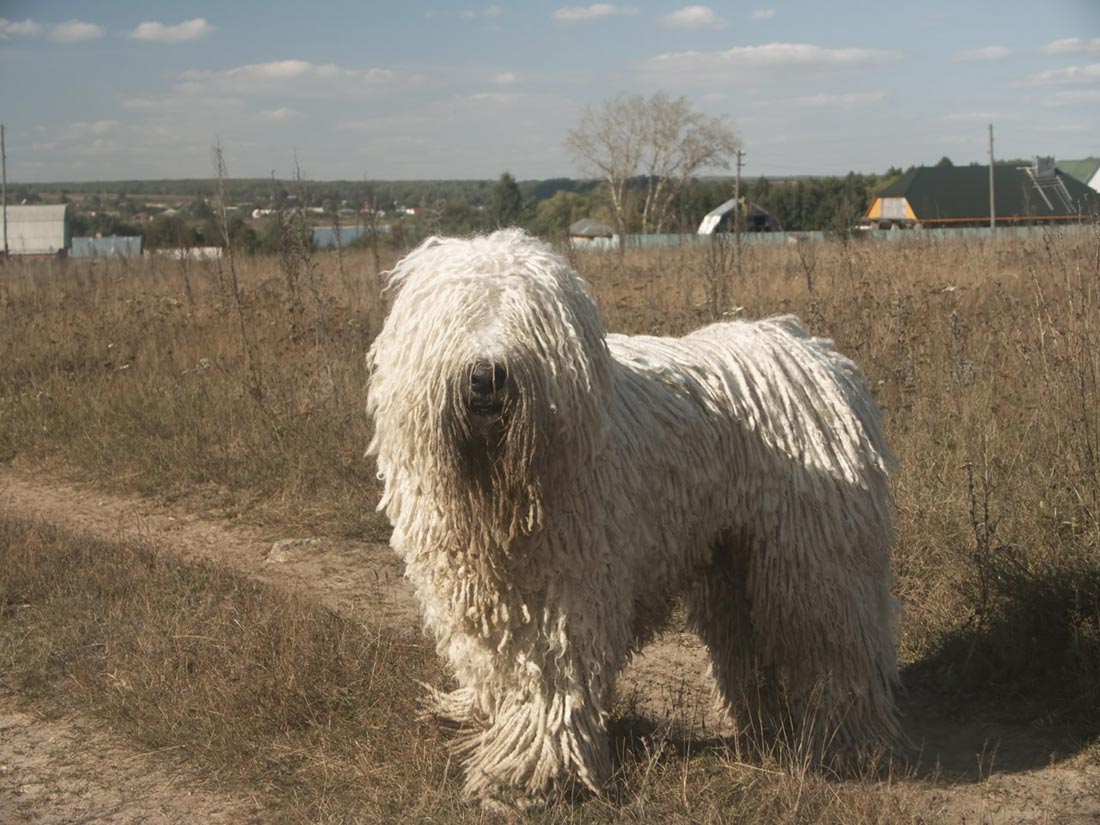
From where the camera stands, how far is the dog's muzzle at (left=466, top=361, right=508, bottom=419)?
138 inches

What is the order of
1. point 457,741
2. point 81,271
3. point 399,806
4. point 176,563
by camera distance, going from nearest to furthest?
point 399,806 → point 457,741 → point 176,563 → point 81,271

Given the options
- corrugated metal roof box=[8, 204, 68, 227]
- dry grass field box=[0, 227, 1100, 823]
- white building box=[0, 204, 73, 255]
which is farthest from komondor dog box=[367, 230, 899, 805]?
corrugated metal roof box=[8, 204, 68, 227]

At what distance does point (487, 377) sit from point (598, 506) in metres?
0.69

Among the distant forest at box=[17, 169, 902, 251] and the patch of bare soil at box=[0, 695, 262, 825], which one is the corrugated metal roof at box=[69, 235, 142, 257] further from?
the patch of bare soil at box=[0, 695, 262, 825]

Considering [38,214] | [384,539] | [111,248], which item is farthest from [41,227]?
[384,539]

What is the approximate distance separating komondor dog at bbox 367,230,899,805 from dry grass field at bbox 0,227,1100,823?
→ 1.11 ft

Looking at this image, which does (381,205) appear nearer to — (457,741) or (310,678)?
(310,678)

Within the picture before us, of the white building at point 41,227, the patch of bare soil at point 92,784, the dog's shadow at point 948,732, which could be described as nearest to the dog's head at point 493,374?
the dog's shadow at point 948,732

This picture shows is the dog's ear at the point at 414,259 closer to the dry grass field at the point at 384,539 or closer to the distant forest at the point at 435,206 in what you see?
the distant forest at the point at 435,206

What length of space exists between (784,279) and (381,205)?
14.0 feet

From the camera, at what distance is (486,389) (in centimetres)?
354

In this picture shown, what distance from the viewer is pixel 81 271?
57.2ft

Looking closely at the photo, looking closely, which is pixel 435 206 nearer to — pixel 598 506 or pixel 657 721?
pixel 657 721

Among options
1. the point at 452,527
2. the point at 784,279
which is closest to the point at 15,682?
the point at 452,527
